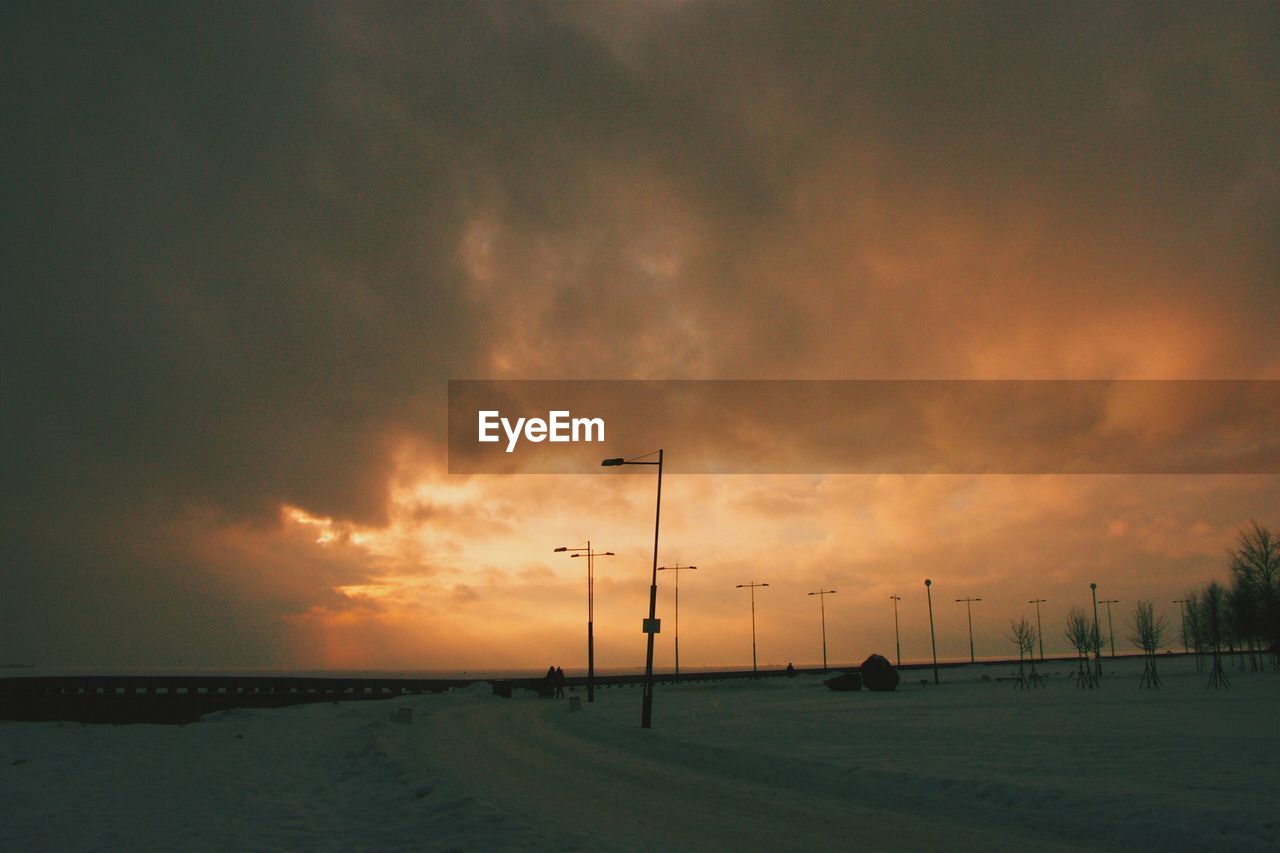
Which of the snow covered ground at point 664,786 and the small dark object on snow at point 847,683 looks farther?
the small dark object on snow at point 847,683

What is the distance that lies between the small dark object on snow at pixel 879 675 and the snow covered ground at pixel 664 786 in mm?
40129

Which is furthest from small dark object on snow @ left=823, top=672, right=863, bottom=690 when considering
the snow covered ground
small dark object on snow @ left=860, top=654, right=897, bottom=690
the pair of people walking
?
the snow covered ground

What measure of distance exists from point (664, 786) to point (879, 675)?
209ft

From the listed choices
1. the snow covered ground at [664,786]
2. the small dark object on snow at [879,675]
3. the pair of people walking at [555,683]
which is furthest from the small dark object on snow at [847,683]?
the snow covered ground at [664,786]

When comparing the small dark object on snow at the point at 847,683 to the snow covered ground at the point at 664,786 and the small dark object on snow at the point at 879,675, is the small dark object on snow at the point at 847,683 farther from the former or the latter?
the snow covered ground at the point at 664,786

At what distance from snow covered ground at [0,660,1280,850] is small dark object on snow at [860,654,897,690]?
4013 centimetres

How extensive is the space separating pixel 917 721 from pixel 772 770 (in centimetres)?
1987

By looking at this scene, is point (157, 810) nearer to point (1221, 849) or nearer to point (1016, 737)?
point (1221, 849)

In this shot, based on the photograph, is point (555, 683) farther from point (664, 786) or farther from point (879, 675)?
point (664, 786)

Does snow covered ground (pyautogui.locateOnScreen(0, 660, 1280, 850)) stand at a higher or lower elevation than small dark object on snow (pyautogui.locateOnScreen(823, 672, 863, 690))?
higher

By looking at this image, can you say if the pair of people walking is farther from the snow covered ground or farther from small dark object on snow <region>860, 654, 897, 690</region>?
the snow covered ground

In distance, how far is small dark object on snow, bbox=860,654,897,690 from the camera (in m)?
77.8

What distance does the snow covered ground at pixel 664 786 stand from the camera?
46.8 feet

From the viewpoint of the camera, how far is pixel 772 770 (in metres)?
22.2
